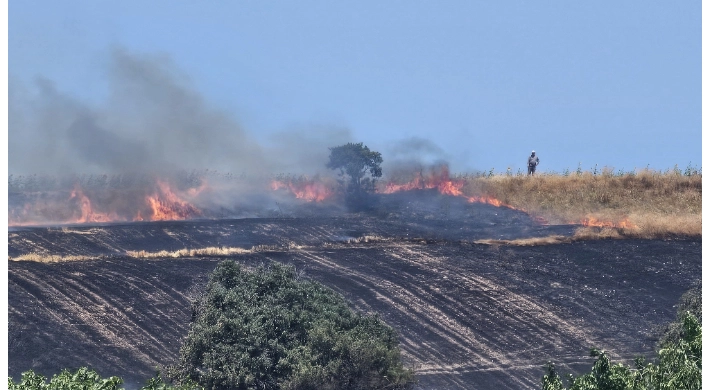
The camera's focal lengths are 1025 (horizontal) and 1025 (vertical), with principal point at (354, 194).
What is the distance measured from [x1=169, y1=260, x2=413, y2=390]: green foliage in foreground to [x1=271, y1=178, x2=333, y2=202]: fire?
29705mm

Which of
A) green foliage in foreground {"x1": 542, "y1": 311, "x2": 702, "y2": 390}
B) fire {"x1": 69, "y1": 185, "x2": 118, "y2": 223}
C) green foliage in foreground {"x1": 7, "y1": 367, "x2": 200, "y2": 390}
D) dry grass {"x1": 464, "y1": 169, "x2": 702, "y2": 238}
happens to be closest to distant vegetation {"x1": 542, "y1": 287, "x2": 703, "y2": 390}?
green foliage in foreground {"x1": 542, "y1": 311, "x2": 702, "y2": 390}

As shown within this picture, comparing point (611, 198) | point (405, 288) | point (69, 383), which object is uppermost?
point (611, 198)

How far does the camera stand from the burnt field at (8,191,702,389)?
3594cm

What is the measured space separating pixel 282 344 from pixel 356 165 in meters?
36.4

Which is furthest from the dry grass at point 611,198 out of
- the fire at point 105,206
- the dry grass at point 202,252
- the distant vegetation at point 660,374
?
the distant vegetation at point 660,374

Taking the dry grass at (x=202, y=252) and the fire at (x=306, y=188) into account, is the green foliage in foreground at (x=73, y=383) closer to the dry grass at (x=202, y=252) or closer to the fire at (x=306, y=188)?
the dry grass at (x=202, y=252)

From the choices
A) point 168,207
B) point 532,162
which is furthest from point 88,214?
point 532,162

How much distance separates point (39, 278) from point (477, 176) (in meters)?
31.3

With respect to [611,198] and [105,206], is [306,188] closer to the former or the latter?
[105,206]

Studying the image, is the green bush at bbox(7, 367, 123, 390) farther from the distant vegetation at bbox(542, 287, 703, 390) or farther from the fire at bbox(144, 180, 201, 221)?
the fire at bbox(144, 180, 201, 221)

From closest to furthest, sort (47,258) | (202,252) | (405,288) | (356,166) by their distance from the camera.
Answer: (405,288), (47,258), (202,252), (356,166)

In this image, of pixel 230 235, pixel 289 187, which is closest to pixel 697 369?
pixel 230 235

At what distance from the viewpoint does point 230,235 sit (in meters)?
49.4

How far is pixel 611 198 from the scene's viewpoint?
194 feet
